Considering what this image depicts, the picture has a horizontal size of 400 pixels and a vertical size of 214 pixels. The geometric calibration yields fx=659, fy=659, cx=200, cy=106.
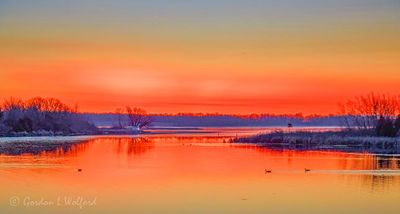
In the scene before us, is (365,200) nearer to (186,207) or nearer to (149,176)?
(186,207)

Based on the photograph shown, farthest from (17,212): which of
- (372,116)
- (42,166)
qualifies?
(372,116)

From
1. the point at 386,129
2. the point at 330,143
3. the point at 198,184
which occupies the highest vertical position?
the point at 386,129

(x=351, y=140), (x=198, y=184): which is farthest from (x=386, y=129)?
(x=198, y=184)

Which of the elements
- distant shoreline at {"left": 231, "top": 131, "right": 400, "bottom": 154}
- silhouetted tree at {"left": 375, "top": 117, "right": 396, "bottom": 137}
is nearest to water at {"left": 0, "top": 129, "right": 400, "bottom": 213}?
distant shoreline at {"left": 231, "top": 131, "right": 400, "bottom": 154}

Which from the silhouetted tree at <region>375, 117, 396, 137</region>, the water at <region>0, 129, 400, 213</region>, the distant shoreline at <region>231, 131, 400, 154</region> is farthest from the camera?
the silhouetted tree at <region>375, 117, 396, 137</region>

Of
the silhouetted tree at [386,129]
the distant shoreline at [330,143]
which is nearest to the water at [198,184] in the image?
the distant shoreline at [330,143]

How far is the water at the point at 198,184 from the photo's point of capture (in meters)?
21.8

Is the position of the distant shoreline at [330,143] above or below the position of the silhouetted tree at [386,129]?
below

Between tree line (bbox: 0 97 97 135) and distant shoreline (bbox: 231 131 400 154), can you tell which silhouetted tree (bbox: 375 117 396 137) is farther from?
tree line (bbox: 0 97 97 135)

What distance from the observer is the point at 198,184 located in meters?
27.5

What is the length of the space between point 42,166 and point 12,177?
5.56 metres

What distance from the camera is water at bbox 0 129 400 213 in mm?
21750

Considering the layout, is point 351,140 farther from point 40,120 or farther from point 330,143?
point 40,120

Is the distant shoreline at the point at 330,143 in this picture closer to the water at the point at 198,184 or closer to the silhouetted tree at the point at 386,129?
the silhouetted tree at the point at 386,129
